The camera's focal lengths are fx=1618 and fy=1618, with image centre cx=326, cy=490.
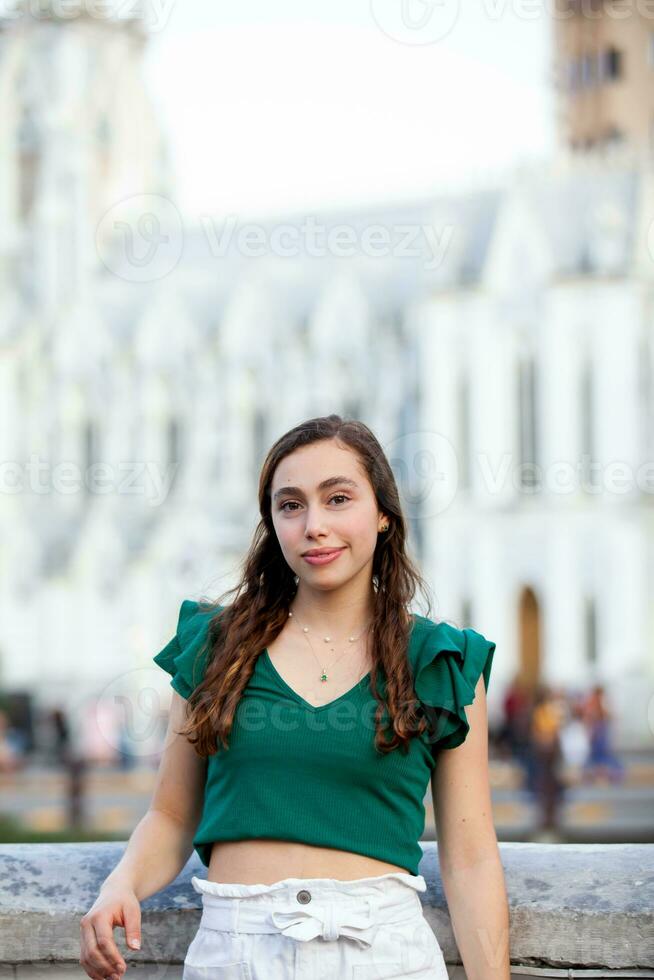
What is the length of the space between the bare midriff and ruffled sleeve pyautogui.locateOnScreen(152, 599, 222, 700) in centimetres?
30

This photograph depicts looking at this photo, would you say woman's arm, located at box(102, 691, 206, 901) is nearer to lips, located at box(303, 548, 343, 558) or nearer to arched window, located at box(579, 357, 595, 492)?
lips, located at box(303, 548, 343, 558)

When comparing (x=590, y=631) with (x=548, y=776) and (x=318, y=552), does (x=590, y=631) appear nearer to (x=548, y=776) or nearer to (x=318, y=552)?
(x=548, y=776)

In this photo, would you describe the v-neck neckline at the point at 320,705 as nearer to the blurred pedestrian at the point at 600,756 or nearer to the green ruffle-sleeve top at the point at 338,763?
the green ruffle-sleeve top at the point at 338,763

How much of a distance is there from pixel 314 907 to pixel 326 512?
0.65 meters

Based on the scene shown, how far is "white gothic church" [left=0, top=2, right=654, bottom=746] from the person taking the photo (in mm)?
30484

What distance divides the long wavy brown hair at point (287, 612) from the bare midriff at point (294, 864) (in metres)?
0.18

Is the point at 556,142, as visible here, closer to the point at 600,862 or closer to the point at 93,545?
the point at 93,545

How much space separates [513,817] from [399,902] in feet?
40.4

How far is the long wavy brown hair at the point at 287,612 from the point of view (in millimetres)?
2650

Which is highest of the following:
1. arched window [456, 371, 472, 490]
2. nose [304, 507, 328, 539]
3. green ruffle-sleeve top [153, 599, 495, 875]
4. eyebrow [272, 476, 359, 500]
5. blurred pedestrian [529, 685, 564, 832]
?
arched window [456, 371, 472, 490]

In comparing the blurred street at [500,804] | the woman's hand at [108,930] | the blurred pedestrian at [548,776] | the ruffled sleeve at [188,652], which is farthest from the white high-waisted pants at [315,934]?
the blurred pedestrian at [548,776]

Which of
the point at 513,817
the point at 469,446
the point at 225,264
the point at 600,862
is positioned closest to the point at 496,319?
the point at 469,446

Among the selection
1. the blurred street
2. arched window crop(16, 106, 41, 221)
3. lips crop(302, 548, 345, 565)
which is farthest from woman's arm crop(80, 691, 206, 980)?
arched window crop(16, 106, 41, 221)

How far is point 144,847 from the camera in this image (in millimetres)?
2785
